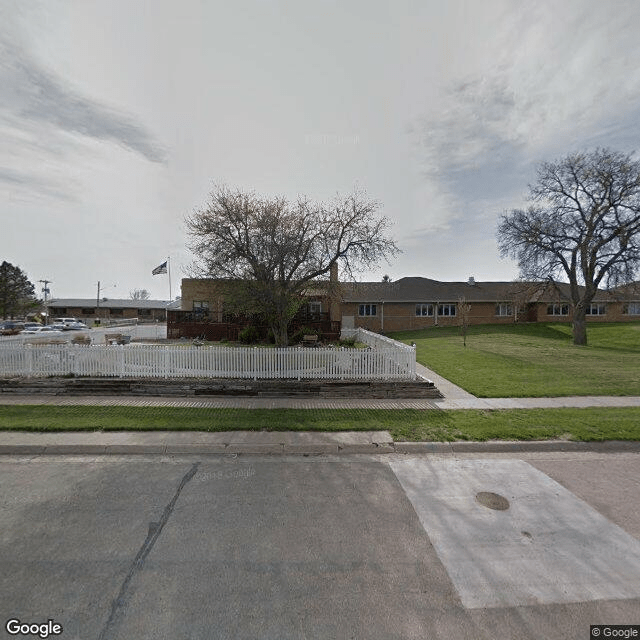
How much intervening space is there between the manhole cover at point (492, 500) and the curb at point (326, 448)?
1.38 m

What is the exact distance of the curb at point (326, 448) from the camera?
18.3ft

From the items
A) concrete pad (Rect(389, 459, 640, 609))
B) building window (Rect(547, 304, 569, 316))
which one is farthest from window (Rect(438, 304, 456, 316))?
concrete pad (Rect(389, 459, 640, 609))

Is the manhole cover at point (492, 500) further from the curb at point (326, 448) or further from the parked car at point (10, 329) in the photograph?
the parked car at point (10, 329)

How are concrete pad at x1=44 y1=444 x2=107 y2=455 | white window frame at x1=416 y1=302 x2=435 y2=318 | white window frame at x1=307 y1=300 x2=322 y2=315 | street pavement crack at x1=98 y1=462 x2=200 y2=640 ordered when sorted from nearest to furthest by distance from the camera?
street pavement crack at x1=98 y1=462 x2=200 y2=640
concrete pad at x1=44 y1=444 x2=107 y2=455
white window frame at x1=307 y1=300 x2=322 y2=315
white window frame at x1=416 y1=302 x2=435 y2=318

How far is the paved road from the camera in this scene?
8.21 ft

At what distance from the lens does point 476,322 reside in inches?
1439

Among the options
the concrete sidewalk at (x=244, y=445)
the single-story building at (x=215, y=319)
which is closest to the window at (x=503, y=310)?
the single-story building at (x=215, y=319)

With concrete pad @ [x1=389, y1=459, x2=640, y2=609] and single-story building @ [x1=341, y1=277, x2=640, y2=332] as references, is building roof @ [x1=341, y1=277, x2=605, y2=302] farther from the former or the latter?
concrete pad @ [x1=389, y1=459, x2=640, y2=609]

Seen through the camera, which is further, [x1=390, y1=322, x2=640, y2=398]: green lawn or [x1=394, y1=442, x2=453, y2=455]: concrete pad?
[x1=390, y1=322, x2=640, y2=398]: green lawn

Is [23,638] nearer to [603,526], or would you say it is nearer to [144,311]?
[603,526]

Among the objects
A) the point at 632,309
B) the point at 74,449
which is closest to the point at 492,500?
the point at 74,449

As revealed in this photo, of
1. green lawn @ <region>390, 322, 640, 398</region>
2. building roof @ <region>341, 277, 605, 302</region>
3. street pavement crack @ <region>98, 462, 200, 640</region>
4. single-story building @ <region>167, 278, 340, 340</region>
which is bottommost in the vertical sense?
street pavement crack @ <region>98, 462, 200, 640</region>

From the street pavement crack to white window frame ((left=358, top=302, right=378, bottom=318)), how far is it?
3170 cm

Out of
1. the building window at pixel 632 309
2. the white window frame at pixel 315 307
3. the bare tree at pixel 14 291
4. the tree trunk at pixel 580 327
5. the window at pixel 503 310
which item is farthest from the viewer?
the bare tree at pixel 14 291
